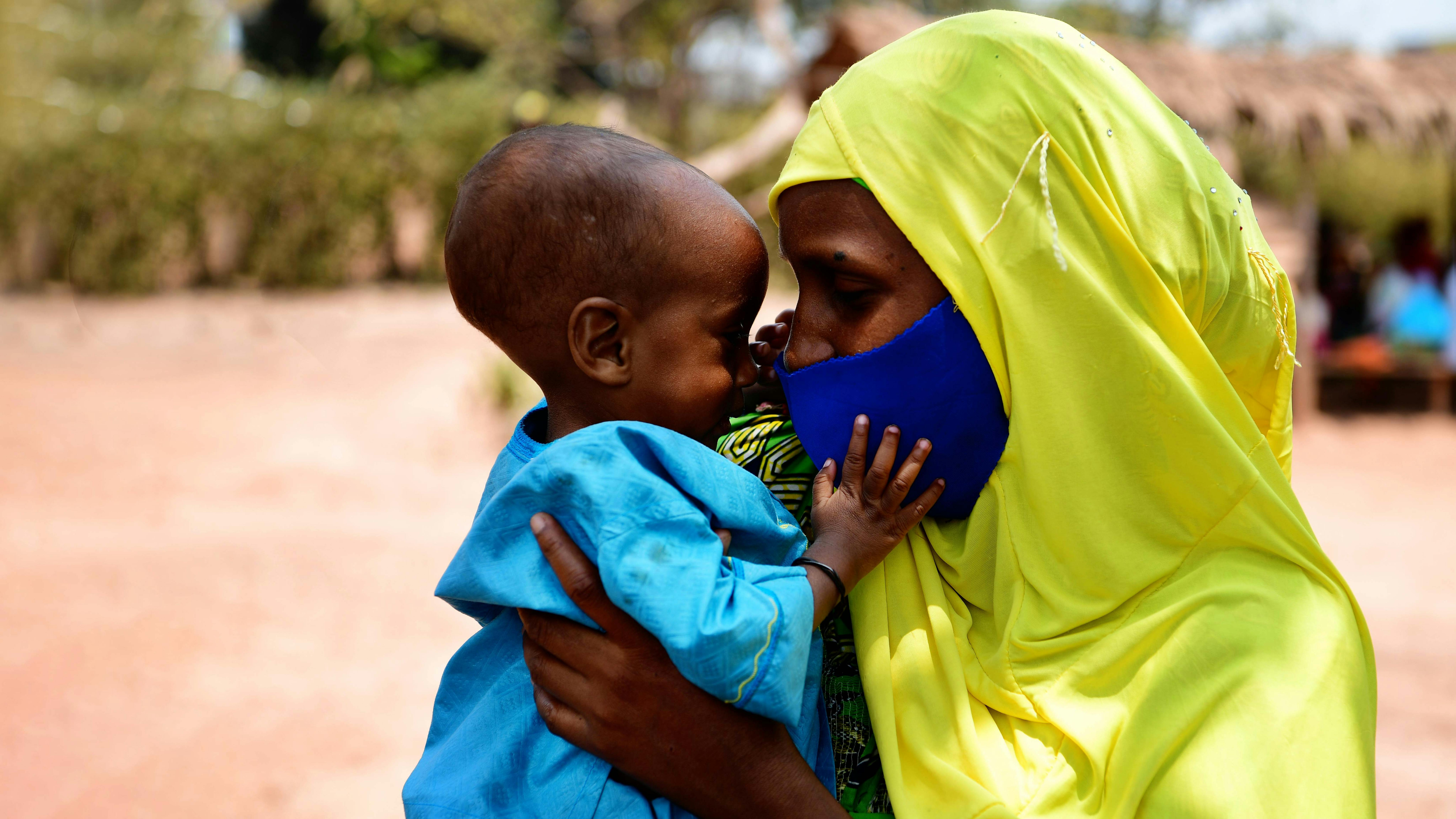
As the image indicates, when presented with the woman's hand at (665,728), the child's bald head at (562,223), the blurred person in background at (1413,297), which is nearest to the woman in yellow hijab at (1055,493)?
the woman's hand at (665,728)

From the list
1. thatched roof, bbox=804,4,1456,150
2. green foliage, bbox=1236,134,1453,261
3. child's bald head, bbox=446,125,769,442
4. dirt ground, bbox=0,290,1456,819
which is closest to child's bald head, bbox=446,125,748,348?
child's bald head, bbox=446,125,769,442

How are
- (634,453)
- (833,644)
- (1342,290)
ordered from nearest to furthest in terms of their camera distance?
(634,453)
(833,644)
(1342,290)

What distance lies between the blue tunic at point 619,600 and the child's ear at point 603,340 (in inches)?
5.7

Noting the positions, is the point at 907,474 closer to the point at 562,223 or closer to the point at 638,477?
the point at 638,477

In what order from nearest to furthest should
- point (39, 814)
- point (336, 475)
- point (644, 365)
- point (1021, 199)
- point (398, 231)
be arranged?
1. point (1021, 199)
2. point (644, 365)
3. point (39, 814)
4. point (336, 475)
5. point (398, 231)

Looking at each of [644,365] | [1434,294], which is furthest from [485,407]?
[1434,294]

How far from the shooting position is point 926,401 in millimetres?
1412

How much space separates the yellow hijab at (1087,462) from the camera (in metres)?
1.35

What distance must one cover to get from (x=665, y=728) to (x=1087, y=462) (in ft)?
2.10

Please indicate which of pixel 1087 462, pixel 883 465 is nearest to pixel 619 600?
pixel 883 465

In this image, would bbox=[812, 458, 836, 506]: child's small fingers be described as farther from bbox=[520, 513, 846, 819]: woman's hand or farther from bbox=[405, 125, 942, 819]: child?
bbox=[520, 513, 846, 819]: woman's hand

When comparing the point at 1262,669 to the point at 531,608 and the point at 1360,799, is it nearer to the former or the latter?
the point at 1360,799

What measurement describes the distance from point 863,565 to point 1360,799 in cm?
64

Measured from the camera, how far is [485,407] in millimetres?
9031
